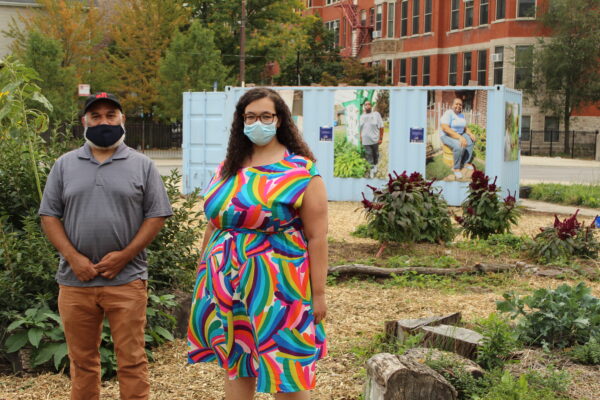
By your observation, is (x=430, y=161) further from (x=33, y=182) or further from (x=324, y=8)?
(x=324, y=8)

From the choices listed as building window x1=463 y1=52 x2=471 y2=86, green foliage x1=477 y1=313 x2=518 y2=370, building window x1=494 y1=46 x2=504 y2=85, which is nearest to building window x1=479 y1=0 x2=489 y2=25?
building window x1=494 y1=46 x2=504 y2=85

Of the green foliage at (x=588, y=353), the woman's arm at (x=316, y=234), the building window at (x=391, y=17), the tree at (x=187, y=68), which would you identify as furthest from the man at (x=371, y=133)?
the building window at (x=391, y=17)

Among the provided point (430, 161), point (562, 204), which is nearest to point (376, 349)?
point (430, 161)

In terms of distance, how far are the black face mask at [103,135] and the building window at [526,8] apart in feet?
135

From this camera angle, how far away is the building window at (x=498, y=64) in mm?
43594

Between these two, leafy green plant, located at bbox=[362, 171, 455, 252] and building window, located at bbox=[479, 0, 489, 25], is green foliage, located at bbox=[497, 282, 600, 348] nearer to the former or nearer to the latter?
leafy green plant, located at bbox=[362, 171, 455, 252]

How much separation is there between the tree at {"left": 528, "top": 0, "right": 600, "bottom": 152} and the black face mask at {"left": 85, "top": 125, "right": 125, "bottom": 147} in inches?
1516

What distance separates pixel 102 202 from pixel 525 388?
7.46 feet

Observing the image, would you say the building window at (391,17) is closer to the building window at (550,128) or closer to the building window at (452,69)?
the building window at (452,69)

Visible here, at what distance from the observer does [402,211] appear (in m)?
9.68

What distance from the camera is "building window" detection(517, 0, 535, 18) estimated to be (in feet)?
140

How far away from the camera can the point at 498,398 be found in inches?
166

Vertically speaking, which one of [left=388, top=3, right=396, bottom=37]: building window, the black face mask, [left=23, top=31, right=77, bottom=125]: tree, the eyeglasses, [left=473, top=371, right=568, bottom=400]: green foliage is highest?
[left=388, top=3, right=396, bottom=37]: building window

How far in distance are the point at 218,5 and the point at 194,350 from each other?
42815 millimetres
